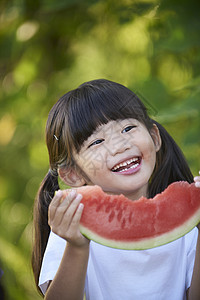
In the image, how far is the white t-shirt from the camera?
2.70ft

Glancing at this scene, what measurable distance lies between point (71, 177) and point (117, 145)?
0.15 meters

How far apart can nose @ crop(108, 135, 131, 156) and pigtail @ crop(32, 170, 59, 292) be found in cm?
→ 18

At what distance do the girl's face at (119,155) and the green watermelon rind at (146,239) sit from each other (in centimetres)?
10

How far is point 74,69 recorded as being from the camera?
3.23ft

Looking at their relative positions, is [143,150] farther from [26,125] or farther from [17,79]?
[17,79]

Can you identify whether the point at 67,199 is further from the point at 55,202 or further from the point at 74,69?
the point at 74,69

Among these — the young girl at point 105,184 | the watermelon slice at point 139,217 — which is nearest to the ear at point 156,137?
the young girl at point 105,184

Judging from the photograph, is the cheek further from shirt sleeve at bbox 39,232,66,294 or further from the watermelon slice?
shirt sleeve at bbox 39,232,66,294

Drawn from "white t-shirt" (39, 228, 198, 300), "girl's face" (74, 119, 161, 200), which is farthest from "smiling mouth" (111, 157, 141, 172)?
"white t-shirt" (39, 228, 198, 300)

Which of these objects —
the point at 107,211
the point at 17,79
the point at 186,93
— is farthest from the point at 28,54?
the point at 107,211

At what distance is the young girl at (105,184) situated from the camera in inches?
27.8

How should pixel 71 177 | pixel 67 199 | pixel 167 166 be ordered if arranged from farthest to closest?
pixel 167 166, pixel 71 177, pixel 67 199

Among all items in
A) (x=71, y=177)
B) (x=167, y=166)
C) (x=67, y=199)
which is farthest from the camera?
(x=167, y=166)

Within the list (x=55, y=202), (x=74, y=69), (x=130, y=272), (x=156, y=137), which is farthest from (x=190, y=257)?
(x=74, y=69)
